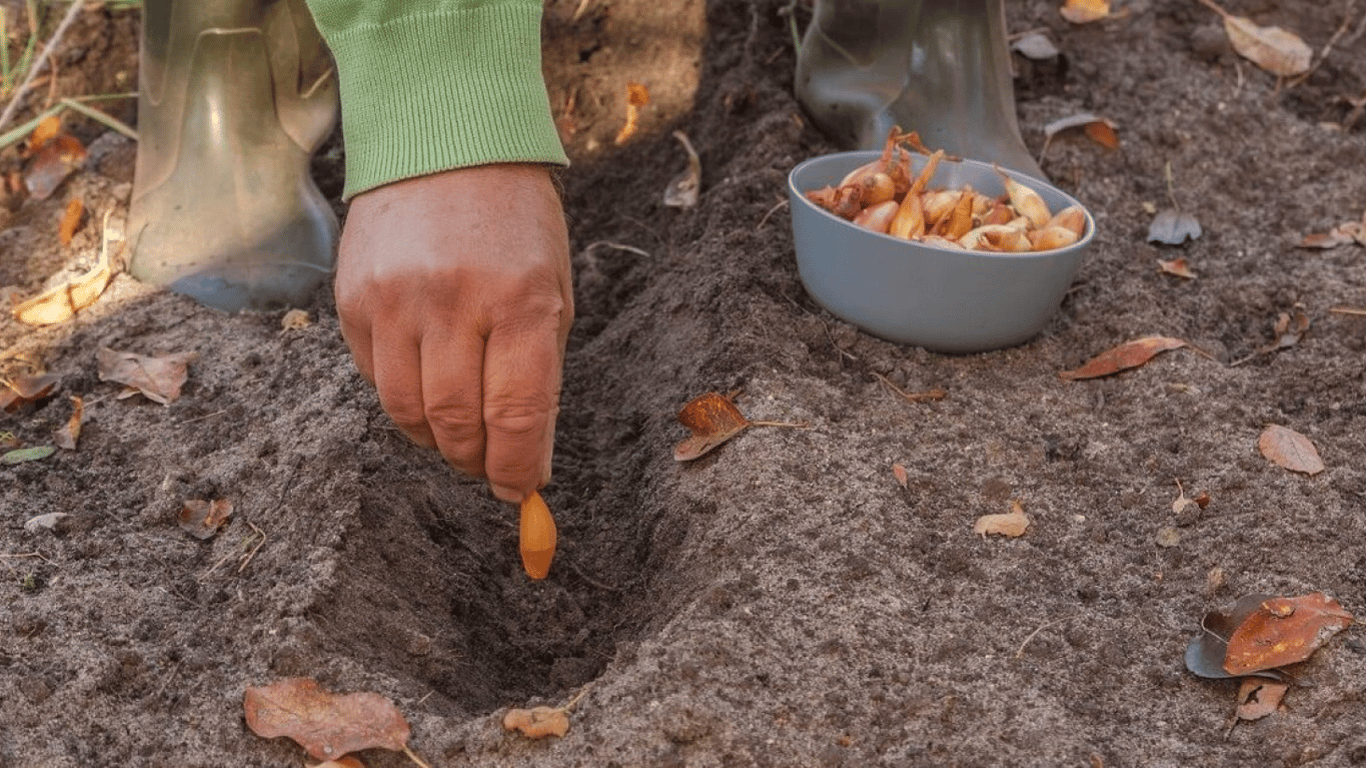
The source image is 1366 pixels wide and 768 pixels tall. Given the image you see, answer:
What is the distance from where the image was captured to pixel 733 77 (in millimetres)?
2369

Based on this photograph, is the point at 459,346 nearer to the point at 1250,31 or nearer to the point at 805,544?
the point at 805,544

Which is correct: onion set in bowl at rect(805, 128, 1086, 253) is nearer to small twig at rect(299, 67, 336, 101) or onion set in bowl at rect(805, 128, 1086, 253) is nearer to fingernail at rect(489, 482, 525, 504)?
fingernail at rect(489, 482, 525, 504)

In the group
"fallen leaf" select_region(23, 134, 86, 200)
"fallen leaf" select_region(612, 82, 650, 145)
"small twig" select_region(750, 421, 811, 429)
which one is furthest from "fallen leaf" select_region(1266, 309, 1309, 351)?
"fallen leaf" select_region(23, 134, 86, 200)

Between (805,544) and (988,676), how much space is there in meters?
0.24

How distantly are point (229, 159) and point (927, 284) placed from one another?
3.62 feet

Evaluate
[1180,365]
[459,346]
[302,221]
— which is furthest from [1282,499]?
[302,221]

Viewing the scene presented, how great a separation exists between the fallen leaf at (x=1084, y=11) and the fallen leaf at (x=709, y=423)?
1.42m

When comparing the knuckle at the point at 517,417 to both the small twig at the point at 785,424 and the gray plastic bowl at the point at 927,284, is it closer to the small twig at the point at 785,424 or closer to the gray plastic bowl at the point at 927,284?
the small twig at the point at 785,424

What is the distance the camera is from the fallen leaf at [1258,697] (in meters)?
1.31

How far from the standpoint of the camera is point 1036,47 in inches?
99.3

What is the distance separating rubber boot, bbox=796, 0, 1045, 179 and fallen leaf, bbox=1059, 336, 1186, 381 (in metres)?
0.39

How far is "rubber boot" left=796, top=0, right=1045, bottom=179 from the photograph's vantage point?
7.06ft

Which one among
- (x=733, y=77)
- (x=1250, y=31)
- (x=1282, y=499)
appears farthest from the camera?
(x=1250, y=31)

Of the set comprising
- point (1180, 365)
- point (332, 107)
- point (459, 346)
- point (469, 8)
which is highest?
point (469, 8)
